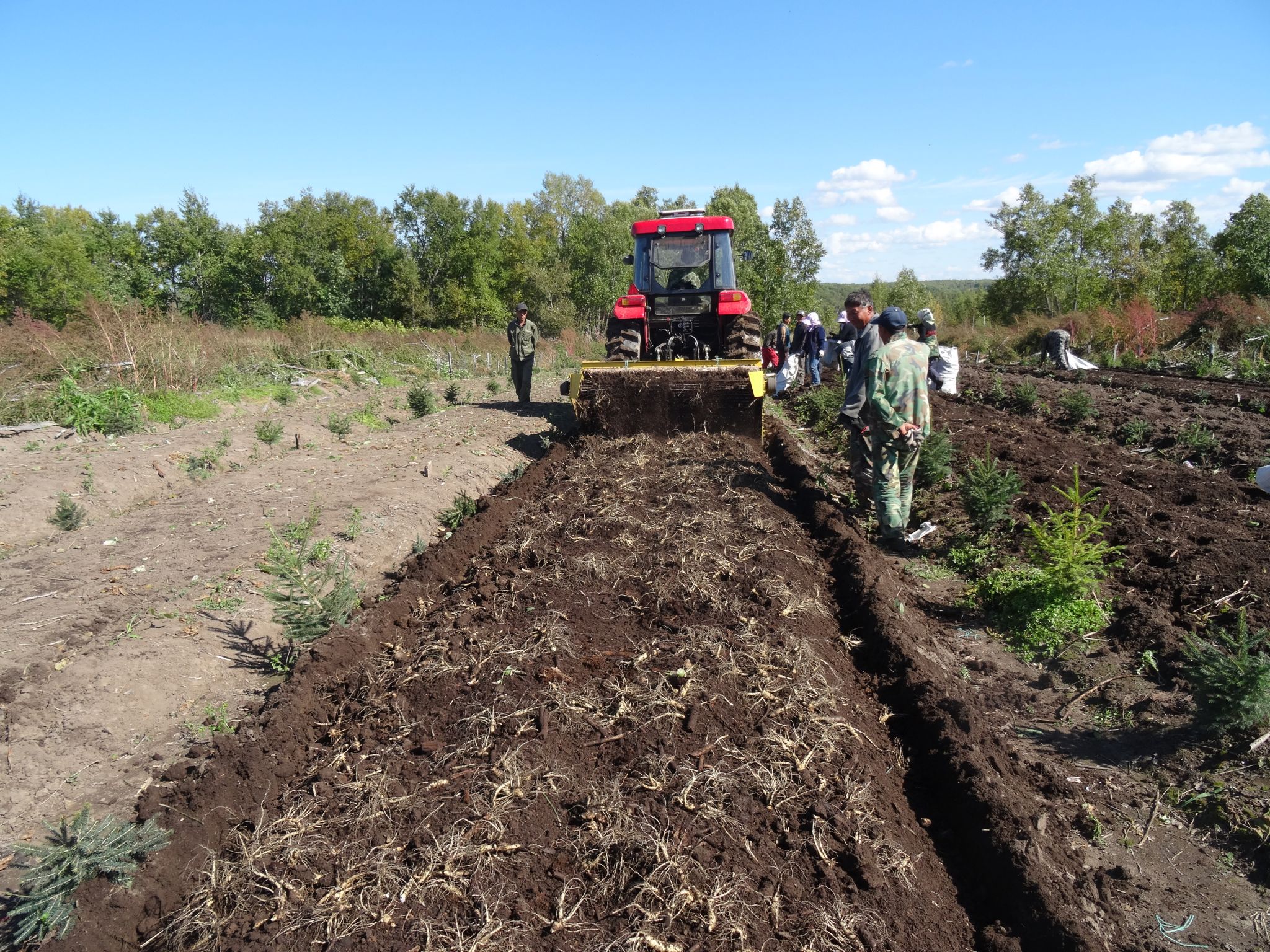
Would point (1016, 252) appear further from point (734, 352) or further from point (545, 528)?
point (545, 528)

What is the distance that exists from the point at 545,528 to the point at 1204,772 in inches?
176

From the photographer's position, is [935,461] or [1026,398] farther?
[1026,398]

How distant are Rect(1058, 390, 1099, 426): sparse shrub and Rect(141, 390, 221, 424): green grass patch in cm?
1326

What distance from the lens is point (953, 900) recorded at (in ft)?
8.87

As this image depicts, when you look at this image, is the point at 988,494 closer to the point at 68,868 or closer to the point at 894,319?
the point at 894,319

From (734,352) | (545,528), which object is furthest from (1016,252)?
(545,528)

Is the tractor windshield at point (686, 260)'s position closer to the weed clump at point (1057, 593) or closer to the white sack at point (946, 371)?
the white sack at point (946, 371)

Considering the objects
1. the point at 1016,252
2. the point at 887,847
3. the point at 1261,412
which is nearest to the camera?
the point at 887,847

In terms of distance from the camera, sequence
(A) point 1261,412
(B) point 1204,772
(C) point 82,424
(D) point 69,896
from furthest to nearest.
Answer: (A) point 1261,412 < (C) point 82,424 < (B) point 1204,772 < (D) point 69,896

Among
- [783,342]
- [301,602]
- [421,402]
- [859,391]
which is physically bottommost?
[301,602]

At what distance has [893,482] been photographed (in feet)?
20.4

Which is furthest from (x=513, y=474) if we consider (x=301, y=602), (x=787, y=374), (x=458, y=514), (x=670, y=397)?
(x=787, y=374)

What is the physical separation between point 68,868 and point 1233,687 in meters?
4.71

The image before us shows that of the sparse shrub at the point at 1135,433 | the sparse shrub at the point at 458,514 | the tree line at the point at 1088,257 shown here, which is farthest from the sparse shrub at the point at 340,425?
the tree line at the point at 1088,257
